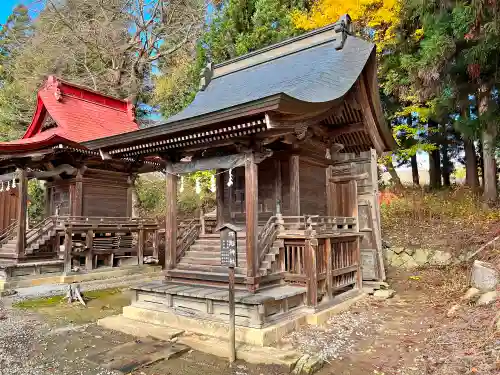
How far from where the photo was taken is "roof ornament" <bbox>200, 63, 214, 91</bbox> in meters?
12.6

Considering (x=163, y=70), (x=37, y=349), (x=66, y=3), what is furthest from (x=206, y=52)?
(x=37, y=349)

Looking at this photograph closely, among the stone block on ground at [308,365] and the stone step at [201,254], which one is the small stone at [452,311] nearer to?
the stone block on ground at [308,365]

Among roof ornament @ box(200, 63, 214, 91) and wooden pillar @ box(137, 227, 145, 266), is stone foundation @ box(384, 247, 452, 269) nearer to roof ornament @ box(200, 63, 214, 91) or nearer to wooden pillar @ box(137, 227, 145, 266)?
roof ornament @ box(200, 63, 214, 91)

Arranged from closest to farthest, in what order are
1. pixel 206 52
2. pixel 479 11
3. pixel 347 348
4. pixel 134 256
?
pixel 347 348, pixel 479 11, pixel 134 256, pixel 206 52

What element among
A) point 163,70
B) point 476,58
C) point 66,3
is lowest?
point 476,58

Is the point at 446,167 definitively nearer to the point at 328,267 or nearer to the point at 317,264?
the point at 328,267

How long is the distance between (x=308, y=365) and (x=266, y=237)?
314cm

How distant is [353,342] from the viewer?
21.9 ft

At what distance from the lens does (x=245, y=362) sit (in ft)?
18.6

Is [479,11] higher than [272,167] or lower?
higher

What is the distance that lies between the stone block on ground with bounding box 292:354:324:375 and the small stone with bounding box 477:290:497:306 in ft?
11.0

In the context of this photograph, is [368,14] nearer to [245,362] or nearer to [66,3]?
[245,362]

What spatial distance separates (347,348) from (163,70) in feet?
78.2

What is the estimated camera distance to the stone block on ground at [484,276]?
7448 mm
